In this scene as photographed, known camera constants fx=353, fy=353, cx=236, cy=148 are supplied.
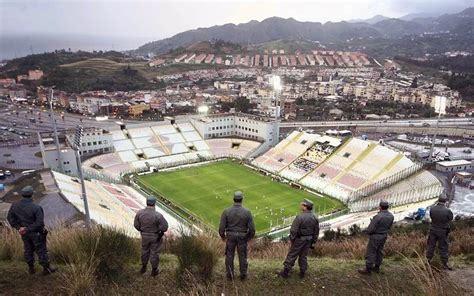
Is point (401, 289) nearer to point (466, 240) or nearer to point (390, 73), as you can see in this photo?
point (466, 240)

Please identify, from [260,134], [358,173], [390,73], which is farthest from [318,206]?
[390,73]

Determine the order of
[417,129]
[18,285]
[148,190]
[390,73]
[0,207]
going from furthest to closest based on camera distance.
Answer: [390,73] → [417,129] → [148,190] → [0,207] → [18,285]

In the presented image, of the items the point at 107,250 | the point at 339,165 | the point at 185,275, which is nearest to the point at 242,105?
the point at 339,165

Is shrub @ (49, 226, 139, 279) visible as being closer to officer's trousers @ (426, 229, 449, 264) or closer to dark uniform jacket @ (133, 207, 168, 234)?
dark uniform jacket @ (133, 207, 168, 234)

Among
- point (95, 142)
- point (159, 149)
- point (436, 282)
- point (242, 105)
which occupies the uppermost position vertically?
point (436, 282)

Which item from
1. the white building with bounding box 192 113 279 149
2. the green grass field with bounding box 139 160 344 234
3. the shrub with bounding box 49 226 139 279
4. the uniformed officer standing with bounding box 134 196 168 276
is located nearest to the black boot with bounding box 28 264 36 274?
the shrub with bounding box 49 226 139 279

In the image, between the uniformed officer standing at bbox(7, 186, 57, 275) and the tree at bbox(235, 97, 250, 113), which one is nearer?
the uniformed officer standing at bbox(7, 186, 57, 275)

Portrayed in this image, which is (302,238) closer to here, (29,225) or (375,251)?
(375,251)
